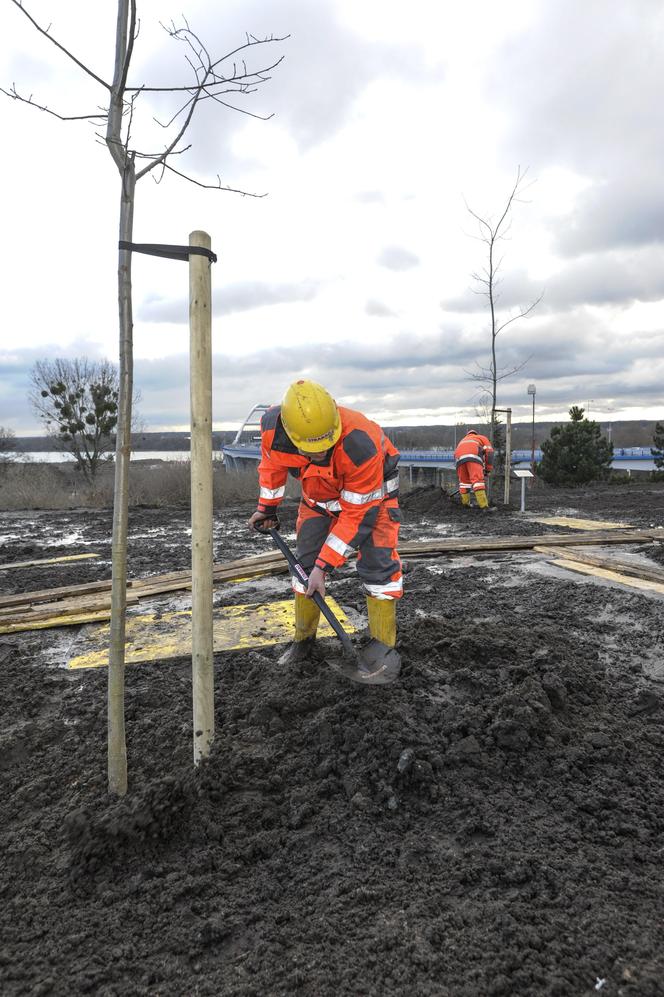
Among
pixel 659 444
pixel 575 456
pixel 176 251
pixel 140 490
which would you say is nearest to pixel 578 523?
pixel 176 251

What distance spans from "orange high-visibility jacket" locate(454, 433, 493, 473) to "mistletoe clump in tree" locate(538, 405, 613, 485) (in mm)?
11012

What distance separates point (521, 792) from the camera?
2752mm

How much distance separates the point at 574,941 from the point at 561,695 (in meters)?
1.80

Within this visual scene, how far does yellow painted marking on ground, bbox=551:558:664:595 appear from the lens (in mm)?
6308

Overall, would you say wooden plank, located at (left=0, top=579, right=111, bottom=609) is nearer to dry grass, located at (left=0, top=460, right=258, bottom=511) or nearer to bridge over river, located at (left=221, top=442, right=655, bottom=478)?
dry grass, located at (left=0, top=460, right=258, bottom=511)

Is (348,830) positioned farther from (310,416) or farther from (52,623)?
(52,623)

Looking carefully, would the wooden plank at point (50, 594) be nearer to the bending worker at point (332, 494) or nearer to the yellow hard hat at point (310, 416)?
the bending worker at point (332, 494)

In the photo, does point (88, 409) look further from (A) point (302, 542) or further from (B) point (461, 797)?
(B) point (461, 797)

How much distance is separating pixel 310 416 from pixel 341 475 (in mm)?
501

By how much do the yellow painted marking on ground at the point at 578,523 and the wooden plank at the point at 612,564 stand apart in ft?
7.74

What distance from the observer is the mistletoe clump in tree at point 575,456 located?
23172mm

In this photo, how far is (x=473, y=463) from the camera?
13.4 meters

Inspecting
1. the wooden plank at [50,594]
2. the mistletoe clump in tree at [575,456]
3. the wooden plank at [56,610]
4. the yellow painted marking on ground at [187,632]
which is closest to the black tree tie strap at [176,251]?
the yellow painted marking on ground at [187,632]

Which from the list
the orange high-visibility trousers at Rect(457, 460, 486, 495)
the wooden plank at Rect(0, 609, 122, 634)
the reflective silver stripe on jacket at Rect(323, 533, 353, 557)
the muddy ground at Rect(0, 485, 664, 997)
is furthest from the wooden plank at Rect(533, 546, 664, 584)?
the wooden plank at Rect(0, 609, 122, 634)
